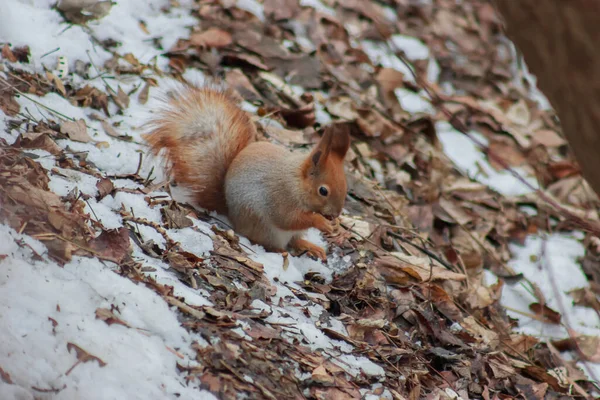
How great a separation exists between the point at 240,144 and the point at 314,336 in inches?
47.2

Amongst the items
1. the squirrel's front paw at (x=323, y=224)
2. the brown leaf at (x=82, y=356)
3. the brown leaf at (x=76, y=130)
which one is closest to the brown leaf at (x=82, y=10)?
the brown leaf at (x=76, y=130)

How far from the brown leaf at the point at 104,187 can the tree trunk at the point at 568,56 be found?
1.89 m

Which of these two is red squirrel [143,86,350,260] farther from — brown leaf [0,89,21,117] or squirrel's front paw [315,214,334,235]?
brown leaf [0,89,21,117]

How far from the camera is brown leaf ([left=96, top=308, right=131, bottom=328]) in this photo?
7.00 ft

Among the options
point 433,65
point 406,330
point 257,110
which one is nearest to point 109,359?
point 406,330

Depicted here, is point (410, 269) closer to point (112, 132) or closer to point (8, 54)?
point (112, 132)

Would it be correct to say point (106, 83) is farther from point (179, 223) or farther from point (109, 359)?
point (109, 359)

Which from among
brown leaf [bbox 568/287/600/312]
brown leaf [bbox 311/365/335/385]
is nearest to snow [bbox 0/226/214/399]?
brown leaf [bbox 311/365/335/385]

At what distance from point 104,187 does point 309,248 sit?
42.2 inches

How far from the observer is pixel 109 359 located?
6.62 ft

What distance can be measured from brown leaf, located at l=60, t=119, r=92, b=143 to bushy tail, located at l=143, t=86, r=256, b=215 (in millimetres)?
291

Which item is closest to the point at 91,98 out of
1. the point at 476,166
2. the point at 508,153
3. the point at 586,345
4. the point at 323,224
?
the point at 323,224

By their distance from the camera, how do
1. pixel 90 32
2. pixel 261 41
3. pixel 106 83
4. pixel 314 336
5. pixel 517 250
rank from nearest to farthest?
1. pixel 314 336
2. pixel 106 83
3. pixel 90 32
4. pixel 517 250
5. pixel 261 41

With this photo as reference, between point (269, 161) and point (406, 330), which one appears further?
point (269, 161)
